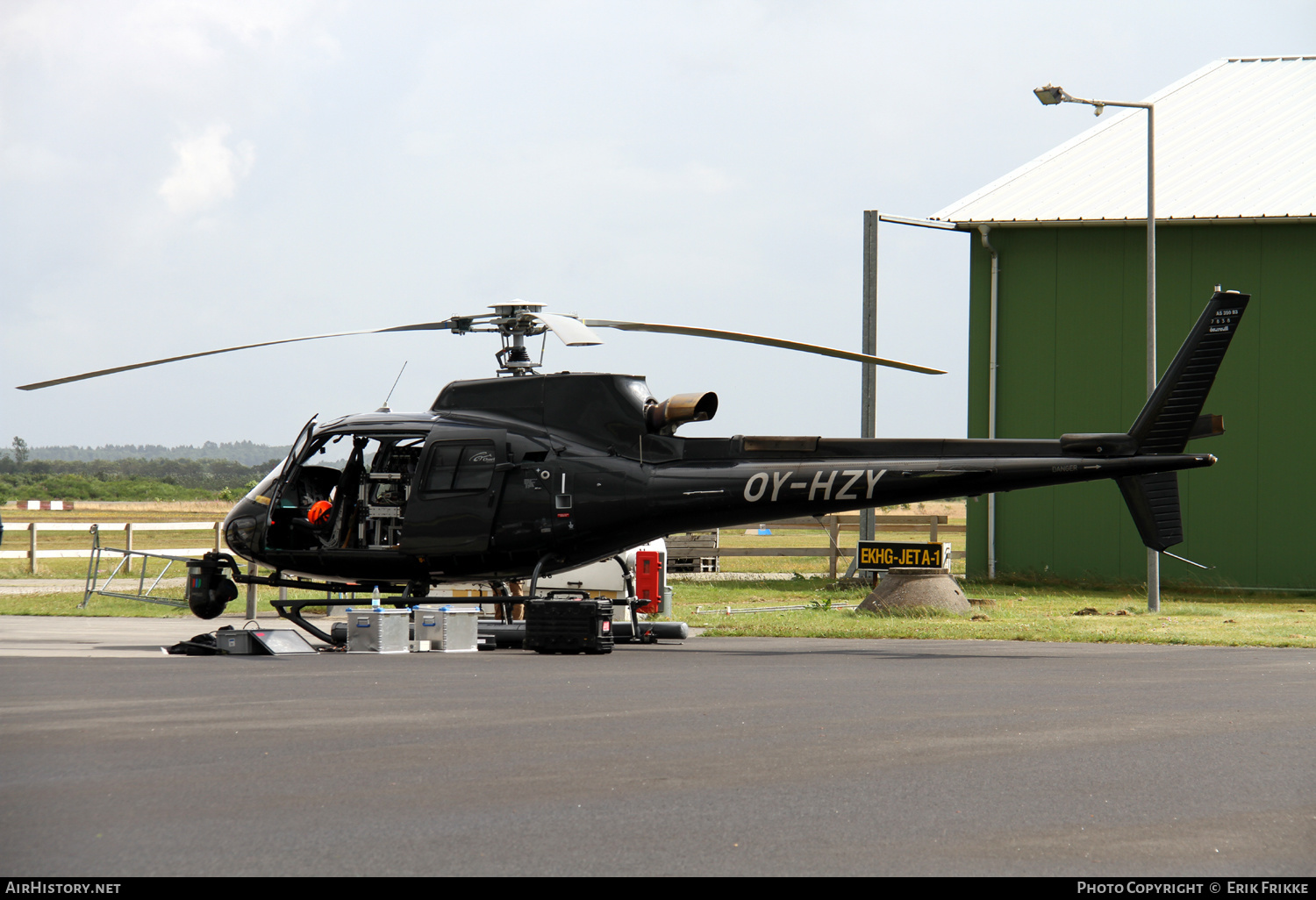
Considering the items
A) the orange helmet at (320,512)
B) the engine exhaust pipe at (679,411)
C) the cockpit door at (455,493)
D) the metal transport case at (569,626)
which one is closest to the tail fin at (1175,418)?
the engine exhaust pipe at (679,411)

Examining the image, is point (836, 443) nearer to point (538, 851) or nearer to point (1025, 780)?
point (1025, 780)

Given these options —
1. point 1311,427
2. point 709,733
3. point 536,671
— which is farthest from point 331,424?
point 1311,427

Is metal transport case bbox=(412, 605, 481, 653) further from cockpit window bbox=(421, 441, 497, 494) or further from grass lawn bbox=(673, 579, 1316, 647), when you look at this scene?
grass lawn bbox=(673, 579, 1316, 647)

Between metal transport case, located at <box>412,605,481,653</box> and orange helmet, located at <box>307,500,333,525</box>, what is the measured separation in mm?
2098

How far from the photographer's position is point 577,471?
13.6 meters

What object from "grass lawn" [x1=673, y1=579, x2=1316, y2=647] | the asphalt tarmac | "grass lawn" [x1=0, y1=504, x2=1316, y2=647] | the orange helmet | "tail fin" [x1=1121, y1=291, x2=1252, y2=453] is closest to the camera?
the asphalt tarmac

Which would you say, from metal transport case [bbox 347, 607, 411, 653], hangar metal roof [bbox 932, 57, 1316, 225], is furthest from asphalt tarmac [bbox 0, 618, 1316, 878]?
hangar metal roof [bbox 932, 57, 1316, 225]

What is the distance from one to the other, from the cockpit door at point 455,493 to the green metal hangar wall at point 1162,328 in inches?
617

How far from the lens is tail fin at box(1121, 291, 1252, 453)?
13.0 m

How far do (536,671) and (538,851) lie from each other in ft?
20.1

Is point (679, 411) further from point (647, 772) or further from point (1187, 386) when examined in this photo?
point (647, 772)

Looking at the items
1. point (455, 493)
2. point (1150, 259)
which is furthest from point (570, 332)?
point (1150, 259)

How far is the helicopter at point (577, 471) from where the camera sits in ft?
42.8

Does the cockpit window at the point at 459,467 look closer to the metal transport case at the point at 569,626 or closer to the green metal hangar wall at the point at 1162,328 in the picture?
→ the metal transport case at the point at 569,626
